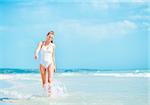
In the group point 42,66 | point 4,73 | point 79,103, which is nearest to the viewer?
point 79,103

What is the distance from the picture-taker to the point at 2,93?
22.1 ft

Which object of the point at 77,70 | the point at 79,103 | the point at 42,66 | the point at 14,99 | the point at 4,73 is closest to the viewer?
the point at 79,103

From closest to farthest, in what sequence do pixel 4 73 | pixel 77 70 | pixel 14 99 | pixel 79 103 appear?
1. pixel 79 103
2. pixel 14 99
3. pixel 4 73
4. pixel 77 70

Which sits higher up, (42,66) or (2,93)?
(42,66)

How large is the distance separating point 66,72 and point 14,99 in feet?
23.1

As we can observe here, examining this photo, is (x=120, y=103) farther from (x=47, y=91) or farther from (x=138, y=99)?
(x=47, y=91)

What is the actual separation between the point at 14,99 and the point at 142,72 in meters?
7.65

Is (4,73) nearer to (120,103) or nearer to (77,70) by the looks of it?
(77,70)

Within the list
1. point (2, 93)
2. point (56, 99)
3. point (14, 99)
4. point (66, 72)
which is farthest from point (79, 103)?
point (66, 72)

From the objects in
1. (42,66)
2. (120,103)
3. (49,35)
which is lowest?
(120,103)

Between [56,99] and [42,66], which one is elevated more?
[42,66]

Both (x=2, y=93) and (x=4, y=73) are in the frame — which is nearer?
(x=2, y=93)

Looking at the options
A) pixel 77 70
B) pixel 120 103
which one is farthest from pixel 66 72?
pixel 120 103

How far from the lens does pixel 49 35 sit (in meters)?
6.22
